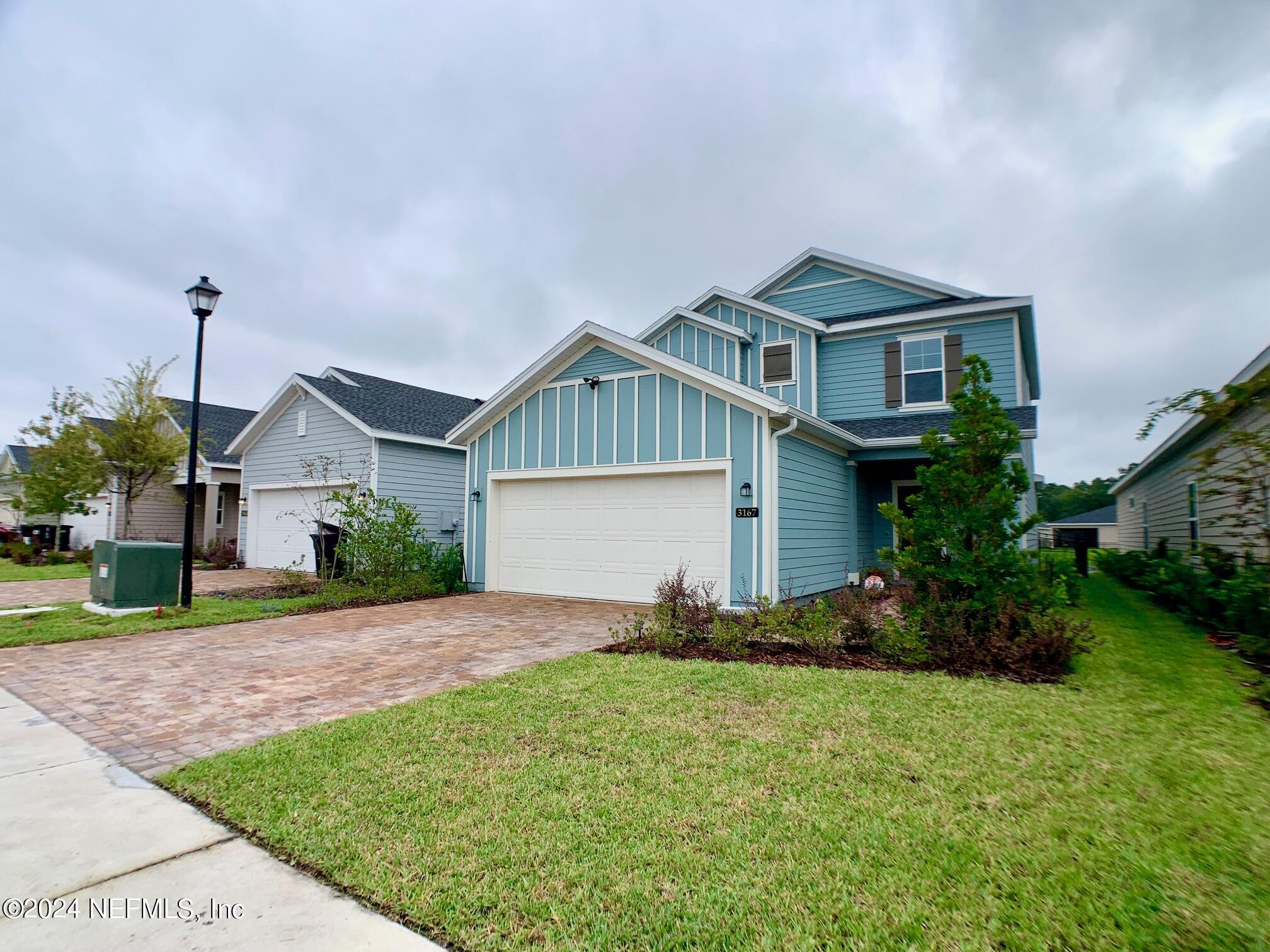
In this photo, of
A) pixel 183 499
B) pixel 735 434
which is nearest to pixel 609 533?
pixel 735 434

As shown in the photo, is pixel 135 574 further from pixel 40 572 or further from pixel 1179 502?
pixel 1179 502

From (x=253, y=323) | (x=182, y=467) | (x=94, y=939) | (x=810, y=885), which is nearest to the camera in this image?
(x=94, y=939)

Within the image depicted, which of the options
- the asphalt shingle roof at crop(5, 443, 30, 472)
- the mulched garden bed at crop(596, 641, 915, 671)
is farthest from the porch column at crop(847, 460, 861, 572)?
the asphalt shingle roof at crop(5, 443, 30, 472)

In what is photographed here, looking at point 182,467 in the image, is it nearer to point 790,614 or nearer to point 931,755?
point 790,614

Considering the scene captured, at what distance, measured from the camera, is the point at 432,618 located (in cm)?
934

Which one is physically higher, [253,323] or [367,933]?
[253,323]

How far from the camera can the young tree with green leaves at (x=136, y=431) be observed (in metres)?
16.8

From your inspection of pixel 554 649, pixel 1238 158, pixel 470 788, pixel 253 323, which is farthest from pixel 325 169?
pixel 1238 158

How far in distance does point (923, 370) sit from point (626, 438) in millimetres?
6975

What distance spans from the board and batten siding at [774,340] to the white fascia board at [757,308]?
145mm

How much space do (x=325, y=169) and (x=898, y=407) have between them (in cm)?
1391

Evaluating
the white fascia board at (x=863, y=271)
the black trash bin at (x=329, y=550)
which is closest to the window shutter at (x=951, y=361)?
the white fascia board at (x=863, y=271)

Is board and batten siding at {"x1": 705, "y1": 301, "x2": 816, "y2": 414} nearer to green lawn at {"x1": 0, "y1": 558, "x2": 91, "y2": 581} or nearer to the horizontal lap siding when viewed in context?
the horizontal lap siding

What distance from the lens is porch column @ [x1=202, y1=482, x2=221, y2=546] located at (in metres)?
20.3
